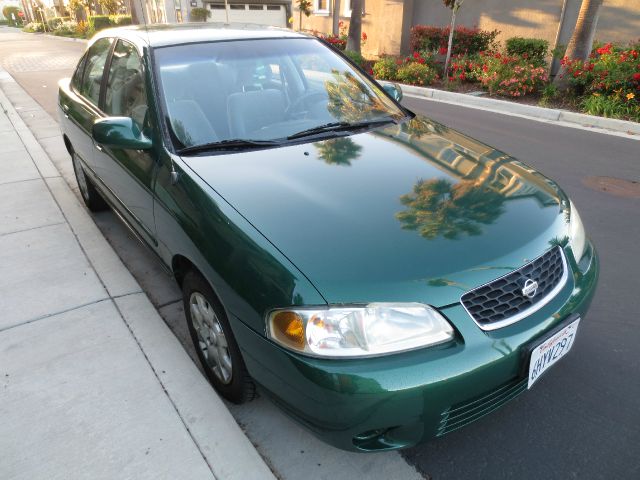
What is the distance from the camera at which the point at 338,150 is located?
2.49m

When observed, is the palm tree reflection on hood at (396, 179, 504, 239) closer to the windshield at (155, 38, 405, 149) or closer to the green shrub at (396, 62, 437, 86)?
the windshield at (155, 38, 405, 149)

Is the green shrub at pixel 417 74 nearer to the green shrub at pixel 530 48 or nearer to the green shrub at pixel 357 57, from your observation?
the green shrub at pixel 357 57

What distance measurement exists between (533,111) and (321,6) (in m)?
12.2

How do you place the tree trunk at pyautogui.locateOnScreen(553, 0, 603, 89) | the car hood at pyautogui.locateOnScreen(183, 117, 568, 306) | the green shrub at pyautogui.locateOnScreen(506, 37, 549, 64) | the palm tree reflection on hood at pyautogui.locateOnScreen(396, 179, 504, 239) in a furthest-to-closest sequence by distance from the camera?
the green shrub at pyautogui.locateOnScreen(506, 37, 549, 64), the tree trunk at pyautogui.locateOnScreen(553, 0, 603, 89), the palm tree reflection on hood at pyautogui.locateOnScreen(396, 179, 504, 239), the car hood at pyautogui.locateOnScreen(183, 117, 568, 306)

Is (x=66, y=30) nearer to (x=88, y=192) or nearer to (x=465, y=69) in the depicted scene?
(x=465, y=69)

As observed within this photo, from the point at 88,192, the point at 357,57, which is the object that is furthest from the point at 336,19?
the point at 88,192

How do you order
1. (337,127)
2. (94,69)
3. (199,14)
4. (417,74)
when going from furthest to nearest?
1. (199,14)
2. (417,74)
3. (94,69)
4. (337,127)

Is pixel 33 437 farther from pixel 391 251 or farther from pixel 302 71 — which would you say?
pixel 302 71

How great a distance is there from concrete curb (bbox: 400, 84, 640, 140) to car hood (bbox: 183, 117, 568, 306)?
19.1 ft

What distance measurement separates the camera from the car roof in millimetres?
2850

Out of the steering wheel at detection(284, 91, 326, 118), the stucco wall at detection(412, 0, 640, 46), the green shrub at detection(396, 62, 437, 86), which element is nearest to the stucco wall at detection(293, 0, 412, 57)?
the stucco wall at detection(412, 0, 640, 46)

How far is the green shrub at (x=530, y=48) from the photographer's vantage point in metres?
10.3

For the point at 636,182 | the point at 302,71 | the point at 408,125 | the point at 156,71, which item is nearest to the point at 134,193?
the point at 156,71

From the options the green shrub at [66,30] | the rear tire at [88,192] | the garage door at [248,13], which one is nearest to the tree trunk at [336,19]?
the garage door at [248,13]
